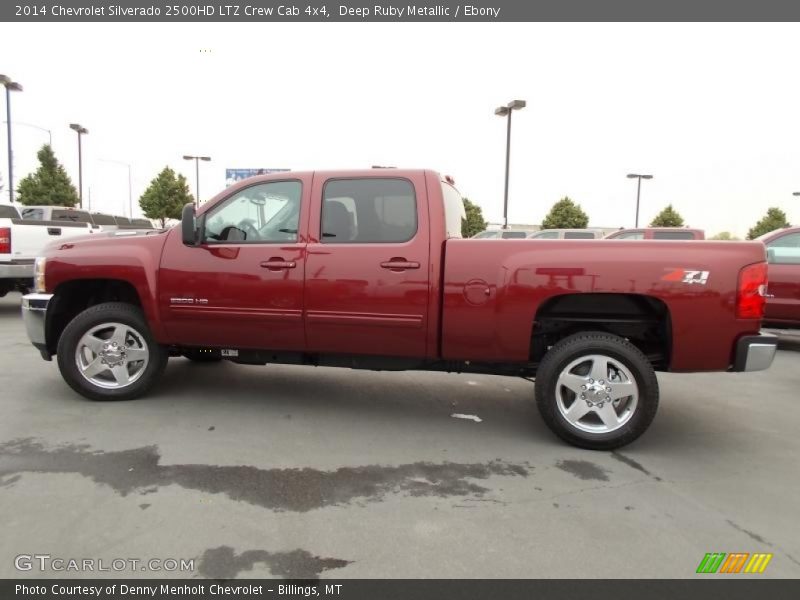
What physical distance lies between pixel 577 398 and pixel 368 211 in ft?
7.07

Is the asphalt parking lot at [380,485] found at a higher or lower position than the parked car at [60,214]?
lower

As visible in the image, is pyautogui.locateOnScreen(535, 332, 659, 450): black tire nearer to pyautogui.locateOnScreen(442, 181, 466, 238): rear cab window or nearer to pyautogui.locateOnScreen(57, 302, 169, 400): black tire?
pyautogui.locateOnScreen(442, 181, 466, 238): rear cab window

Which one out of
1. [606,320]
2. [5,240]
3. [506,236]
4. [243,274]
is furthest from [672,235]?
[5,240]

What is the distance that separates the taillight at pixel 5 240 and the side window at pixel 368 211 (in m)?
7.14

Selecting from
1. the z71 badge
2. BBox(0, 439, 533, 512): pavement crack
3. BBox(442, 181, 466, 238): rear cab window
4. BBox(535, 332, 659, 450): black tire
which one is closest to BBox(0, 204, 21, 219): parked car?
BBox(0, 439, 533, 512): pavement crack

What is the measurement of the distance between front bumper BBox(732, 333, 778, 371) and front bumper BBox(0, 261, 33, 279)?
32.4ft

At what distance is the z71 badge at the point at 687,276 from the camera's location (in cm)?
365

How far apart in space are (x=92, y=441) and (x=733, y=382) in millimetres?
6359

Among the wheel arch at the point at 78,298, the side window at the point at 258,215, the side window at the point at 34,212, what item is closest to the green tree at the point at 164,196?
the side window at the point at 34,212

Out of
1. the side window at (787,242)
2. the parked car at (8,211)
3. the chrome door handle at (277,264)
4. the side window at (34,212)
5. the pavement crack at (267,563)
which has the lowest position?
the pavement crack at (267,563)

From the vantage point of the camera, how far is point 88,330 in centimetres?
466

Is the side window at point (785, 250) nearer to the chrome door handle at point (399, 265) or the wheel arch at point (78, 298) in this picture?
the chrome door handle at point (399, 265)

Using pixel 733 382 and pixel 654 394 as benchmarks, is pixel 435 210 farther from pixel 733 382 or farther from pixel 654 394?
pixel 733 382
